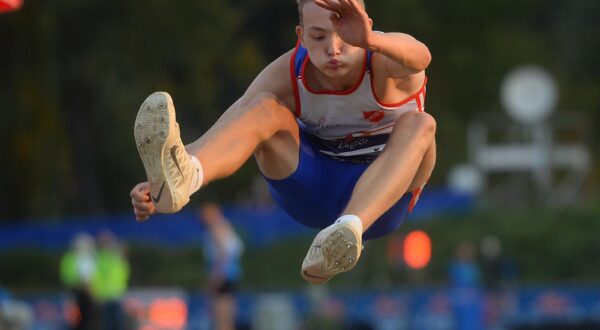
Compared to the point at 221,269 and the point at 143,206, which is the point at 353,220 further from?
the point at 221,269

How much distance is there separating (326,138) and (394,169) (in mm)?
700

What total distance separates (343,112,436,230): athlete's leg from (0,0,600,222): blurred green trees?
21.3 m

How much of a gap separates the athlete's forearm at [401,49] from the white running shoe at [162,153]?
39.3 inches

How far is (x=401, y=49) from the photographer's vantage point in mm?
6316

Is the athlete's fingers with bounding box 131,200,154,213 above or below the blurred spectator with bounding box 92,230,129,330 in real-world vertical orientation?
above

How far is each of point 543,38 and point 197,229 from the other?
25783 millimetres

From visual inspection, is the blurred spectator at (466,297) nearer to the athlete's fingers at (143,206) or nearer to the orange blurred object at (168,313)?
the orange blurred object at (168,313)

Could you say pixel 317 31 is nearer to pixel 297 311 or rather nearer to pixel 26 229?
pixel 297 311

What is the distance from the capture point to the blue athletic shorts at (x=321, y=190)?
7070 mm

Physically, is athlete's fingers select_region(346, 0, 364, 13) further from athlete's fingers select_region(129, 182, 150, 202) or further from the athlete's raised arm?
athlete's fingers select_region(129, 182, 150, 202)

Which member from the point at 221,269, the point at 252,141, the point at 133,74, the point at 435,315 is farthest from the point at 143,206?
the point at 133,74

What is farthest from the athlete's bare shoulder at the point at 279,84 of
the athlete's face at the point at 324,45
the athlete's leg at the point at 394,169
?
the athlete's leg at the point at 394,169

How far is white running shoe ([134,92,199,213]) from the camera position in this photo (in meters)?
6.09

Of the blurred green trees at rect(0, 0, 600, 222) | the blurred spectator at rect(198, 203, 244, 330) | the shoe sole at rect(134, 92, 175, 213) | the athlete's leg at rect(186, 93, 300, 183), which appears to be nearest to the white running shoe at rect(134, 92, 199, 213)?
the shoe sole at rect(134, 92, 175, 213)
